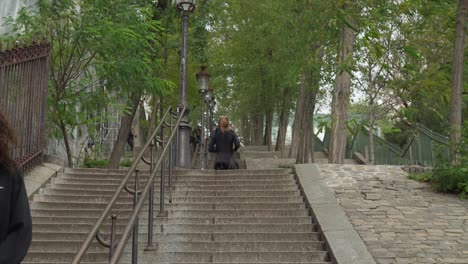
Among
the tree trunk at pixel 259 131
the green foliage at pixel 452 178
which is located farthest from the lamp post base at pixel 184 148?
the tree trunk at pixel 259 131

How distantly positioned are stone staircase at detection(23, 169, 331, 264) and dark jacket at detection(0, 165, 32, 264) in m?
3.16

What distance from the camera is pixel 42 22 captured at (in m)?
9.87

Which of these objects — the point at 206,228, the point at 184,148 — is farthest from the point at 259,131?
the point at 206,228

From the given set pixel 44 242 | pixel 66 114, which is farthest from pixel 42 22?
pixel 44 242

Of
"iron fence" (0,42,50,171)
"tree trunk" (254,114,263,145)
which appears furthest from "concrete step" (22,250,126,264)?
"tree trunk" (254,114,263,145)

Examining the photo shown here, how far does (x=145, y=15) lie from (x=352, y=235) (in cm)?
781

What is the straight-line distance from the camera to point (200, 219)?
6.48 m

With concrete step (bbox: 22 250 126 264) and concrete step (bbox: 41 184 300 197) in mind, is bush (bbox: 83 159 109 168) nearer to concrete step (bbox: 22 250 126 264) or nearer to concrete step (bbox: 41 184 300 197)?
concrete step (bbox: 41 184 300 197)

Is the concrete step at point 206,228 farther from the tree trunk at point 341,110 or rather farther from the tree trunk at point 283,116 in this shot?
the tree trunk at point 283,116

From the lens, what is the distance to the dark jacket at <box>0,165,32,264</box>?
7.04 feet

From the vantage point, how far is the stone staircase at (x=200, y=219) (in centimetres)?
541

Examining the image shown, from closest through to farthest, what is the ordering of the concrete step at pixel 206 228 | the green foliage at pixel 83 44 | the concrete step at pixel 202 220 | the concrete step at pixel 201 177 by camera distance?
the concrete step at pixel 206 228 → the concrete step at pixel 202 220 → the concrete step at pixel 201 177 → the green foliage at pixel 83 44

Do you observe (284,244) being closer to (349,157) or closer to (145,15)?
(145,15)

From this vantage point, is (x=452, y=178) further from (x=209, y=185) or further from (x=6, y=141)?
(x=6, y=141)
